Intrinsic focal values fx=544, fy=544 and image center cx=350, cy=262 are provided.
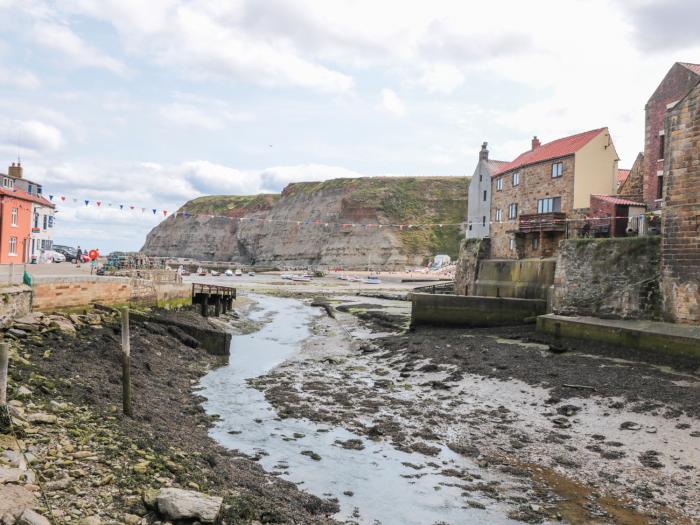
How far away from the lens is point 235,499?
7457 millimetres

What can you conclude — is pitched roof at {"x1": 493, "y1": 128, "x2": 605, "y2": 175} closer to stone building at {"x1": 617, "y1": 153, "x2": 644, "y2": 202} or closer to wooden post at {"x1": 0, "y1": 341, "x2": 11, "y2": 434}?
stone building at {"x1": 617, "y1": 153, "x2": 644, "y2": 202}

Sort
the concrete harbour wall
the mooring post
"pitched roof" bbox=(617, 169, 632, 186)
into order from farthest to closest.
A: "pitched roof" bbox=(617, 169, 632, 186)
the mooring post
the concrete harbour wall

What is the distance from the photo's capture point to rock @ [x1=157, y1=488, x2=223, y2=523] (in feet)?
20.3

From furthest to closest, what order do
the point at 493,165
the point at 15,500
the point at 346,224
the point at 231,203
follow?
the point at 231,203 → the point at 346,224 → the point at 493,165 → the point at 15,500

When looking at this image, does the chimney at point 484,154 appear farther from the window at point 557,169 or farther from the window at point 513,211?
the window at point 557,169

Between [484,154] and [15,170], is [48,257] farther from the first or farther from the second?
[484,154]

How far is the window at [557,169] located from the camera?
3569 cm

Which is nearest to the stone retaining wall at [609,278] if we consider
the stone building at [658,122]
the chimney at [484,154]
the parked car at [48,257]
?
the stone building at [658,122]

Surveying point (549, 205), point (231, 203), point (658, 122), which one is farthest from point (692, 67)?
point (231, 203)

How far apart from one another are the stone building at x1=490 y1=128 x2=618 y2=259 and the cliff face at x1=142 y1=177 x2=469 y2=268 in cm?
5869

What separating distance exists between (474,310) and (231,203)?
13159 cm

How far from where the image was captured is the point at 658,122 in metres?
28.9

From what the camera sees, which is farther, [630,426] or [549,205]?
[549,205]

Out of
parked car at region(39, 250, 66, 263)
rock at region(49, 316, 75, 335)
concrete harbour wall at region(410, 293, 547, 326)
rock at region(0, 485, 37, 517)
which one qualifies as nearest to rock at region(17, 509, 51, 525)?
rock at region(0, 485, 37, 517)
